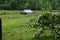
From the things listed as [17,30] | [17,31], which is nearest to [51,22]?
[17,31]

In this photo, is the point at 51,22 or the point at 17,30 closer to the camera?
the point at 51,22

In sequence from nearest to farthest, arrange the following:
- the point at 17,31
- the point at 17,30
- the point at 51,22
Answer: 1. the point at 51,22
2. the point at 17,31
3. the point at 17,30

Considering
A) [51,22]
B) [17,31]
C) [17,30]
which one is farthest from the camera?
[17,30]

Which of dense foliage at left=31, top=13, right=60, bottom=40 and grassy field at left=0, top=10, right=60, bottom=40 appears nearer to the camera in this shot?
dense foliage at left=31, top=13, right=60, bottom=40

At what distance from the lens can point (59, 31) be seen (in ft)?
16.3

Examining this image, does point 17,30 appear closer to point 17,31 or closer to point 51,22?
point 17,31

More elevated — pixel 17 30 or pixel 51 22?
pixel 51 22

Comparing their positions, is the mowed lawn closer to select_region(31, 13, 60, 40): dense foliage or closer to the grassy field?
the grassy field

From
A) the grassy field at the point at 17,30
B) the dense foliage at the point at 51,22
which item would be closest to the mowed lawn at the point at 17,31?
the grassy field at the point at 17,30

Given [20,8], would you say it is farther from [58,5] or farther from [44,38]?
[44,38]

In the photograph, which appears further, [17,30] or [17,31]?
A: [17,30]

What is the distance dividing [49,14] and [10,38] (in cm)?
170

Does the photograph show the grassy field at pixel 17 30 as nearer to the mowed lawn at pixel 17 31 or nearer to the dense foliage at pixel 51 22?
the mowed lawn at pixel 17 31

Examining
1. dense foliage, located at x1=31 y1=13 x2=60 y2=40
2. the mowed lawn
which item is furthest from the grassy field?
dense foliage, located at x1=31 y1=13 x2=60 y2=40
